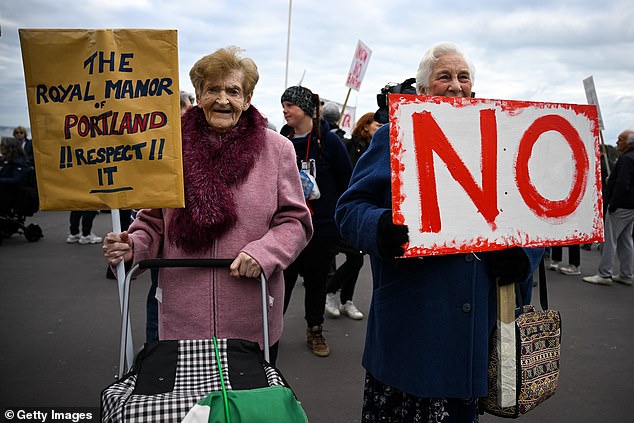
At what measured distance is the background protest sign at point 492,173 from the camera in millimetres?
1579

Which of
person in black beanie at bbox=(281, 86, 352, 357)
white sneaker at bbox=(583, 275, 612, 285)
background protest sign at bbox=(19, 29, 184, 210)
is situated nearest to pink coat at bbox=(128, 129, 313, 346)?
background protest sign at bbox=(19, 29, 184, 210)

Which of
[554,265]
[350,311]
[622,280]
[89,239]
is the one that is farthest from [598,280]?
[89,239]

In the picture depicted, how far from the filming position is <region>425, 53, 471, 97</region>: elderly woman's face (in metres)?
1.88

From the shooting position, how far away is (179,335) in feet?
6.65

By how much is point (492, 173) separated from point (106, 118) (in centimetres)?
141

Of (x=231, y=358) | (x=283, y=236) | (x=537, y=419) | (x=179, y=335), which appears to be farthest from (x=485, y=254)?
(x=537, y=419)

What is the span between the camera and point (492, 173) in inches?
66.4

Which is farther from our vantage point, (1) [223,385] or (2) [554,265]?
(2) [554,265]

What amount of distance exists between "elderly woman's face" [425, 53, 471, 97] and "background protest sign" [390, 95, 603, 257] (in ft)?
0.72

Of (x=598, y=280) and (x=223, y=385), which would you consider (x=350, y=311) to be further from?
(x=598, y=280)

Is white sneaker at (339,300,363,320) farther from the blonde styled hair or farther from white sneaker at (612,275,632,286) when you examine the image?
white sneaker at (612,275,632,286)

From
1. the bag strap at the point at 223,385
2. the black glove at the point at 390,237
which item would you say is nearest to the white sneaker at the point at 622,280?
the black glove at the point at 390,237

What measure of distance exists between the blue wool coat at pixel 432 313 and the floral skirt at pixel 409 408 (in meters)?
0.09

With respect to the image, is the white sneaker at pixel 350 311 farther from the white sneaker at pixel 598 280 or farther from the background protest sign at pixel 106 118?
the white sneaker at pixel 598 280
